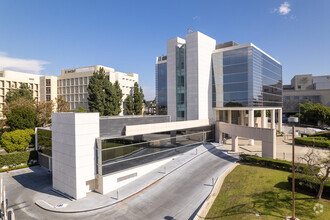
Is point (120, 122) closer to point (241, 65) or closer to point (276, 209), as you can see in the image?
point (276, 209)

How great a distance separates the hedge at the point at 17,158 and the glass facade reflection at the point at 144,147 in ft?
65.3

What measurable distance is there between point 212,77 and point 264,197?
30242 mm

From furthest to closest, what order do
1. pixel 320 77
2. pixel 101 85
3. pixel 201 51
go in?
pixel 320 77
pixel 101 85
pixel 201 51

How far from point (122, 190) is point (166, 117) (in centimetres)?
1466

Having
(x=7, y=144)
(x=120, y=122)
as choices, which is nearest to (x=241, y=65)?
(x=120, y=122)

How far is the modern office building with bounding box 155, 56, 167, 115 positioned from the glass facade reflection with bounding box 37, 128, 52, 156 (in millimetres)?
24908

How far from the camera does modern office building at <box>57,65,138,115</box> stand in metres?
80.8

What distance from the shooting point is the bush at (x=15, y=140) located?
34.0m

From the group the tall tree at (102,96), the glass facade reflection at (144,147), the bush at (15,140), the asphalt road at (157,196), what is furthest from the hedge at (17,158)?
the tall tree at (102,96)

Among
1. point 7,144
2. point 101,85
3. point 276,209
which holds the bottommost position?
point 276,209

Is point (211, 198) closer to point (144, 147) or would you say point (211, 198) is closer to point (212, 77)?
point (144, 147)

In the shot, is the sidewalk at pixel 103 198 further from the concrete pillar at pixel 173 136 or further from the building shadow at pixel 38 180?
the concrete pillar at pixel 173 136

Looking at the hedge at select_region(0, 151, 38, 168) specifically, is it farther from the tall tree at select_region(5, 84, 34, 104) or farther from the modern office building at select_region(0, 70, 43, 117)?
the modern office building at select_region(0, 70, 43, 117)

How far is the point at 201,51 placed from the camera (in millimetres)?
42375
